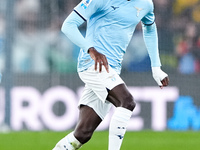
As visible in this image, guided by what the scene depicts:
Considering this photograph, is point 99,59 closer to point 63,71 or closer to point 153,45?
point 153,45

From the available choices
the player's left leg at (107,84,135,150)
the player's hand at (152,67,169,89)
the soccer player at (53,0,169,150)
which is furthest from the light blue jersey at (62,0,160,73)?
the player's hand at (152,67,169,89)

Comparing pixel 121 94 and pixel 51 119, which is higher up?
pixel 121 94

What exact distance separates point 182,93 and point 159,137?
2.17 meters

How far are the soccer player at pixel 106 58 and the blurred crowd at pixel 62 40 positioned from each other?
6658 millimetres

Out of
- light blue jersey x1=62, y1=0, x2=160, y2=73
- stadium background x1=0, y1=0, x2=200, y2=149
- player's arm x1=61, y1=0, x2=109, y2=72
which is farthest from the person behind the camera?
stadium background x1=0, y1=0, x2=200, y2=149

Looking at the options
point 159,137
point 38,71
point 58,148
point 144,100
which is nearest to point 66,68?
point 38,71

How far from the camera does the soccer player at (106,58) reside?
22.1 ft

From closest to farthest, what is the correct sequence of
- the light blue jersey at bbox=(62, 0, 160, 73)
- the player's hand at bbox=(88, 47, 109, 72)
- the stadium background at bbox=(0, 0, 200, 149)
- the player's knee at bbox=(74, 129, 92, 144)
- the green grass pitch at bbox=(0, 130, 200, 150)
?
the player's hand at bbox=(88, 47, 109, 72), the light blue jersey at bbox=(62, 0, 160, 73), the player's knee at bbox=(74, 129, 92, 144), the green grass pitch at bbox=(0, 130, 200, 150), the stadium background at bbox=(0, 0, 200, 149)

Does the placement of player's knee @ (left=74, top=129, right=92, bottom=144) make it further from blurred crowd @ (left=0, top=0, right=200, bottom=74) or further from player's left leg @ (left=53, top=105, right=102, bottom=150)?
blurred crowd @ (left=0, top=0, right=200, bottom=74)

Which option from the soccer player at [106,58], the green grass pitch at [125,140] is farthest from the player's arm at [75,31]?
the green grass pitch at [125,140]

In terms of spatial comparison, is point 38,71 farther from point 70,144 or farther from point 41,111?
point 70,144

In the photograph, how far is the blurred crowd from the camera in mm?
13953

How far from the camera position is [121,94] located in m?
6.76

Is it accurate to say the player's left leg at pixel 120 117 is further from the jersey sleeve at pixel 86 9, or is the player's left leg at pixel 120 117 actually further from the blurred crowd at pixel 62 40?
the blurred crowd at pixel 62 40
